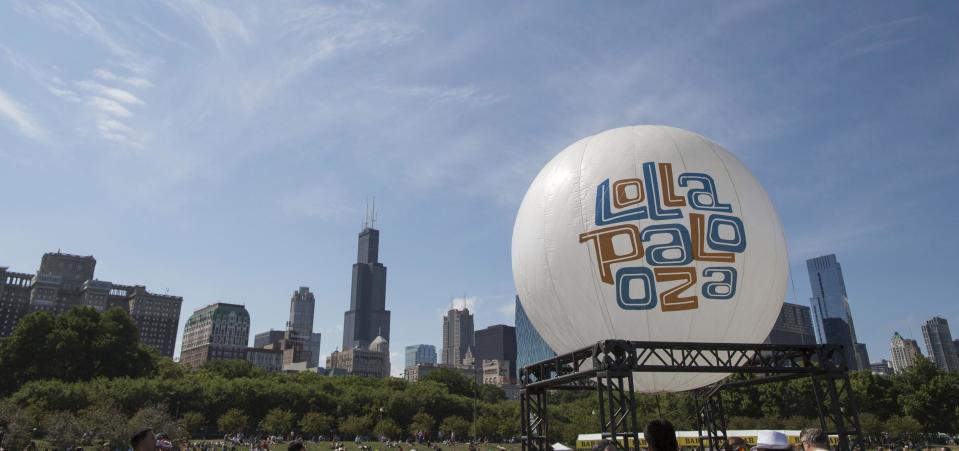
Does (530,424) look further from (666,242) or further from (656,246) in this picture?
(666,242)

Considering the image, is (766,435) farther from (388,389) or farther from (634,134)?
(388,389)

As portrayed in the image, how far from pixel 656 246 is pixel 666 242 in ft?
1.06

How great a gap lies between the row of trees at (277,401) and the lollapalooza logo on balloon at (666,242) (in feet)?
150

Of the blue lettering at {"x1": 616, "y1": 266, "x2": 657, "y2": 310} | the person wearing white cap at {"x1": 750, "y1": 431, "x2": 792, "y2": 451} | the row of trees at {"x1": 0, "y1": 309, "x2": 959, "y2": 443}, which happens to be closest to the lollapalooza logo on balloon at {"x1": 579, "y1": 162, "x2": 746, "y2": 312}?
the blue lettering at {"x1": 616, "y1": 266, "x2": 657, "y2": 310}

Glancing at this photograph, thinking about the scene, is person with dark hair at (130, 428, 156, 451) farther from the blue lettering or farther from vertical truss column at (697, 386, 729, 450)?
vertical truss column at (697, 386, 729, 450)

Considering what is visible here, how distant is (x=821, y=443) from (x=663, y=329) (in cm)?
1313

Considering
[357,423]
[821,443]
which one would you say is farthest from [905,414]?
[821,443]

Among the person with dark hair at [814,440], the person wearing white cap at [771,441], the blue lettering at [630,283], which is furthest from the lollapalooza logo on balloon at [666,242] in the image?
the person wearing white cap at [771,441]

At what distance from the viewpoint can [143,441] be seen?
6.33 meters

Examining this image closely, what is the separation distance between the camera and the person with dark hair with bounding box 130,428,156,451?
6285 millimetres

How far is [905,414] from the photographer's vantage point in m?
61.5

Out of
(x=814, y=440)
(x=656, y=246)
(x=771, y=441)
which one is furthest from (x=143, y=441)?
(x=656, y=246)

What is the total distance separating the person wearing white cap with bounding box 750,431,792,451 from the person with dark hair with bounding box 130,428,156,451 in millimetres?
5879

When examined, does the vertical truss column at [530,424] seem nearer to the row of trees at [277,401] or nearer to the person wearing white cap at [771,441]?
the person wearing white cap at [771,441]
